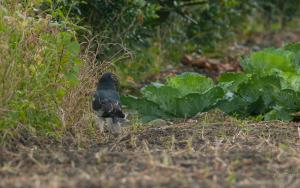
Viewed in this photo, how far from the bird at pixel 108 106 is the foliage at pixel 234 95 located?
887mm

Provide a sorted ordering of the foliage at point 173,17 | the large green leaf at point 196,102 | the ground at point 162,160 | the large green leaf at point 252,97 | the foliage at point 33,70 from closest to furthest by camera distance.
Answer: the ground at point 162,160 → the foliage at point 33,70 → the large green leaf at point 196,102 → the large green leaf at point 252,97 → the foliage at point 173,17

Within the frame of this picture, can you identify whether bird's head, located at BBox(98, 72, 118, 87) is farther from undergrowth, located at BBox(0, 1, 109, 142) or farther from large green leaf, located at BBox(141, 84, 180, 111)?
large green leaf, located at BBox(141, 84, 180, 111)

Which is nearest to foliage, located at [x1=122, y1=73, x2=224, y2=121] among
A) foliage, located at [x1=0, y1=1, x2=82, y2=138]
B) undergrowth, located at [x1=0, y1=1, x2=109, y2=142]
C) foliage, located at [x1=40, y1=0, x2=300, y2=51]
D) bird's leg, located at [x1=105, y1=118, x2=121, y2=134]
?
foliage, located at [x1=40, y1=0, x2=300, y2=51]

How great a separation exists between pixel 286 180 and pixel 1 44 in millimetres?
2246

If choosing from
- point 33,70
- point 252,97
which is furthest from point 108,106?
point 252,97

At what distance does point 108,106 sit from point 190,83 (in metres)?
1.46

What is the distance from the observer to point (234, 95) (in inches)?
299

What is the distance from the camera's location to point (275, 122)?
7168mm

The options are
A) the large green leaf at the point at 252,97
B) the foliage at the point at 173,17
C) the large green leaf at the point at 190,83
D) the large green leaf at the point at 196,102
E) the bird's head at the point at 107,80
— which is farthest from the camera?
the foliage at the point at 173,17

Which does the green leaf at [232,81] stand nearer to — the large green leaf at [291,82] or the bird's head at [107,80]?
the large green leaf at [291,82]

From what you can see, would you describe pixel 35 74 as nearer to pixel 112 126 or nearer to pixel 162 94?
pixel 112 126

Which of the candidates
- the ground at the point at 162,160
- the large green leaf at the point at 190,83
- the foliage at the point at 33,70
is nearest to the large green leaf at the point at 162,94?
the large green leaf at the point at 190,83

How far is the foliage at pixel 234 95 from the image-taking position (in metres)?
7.34

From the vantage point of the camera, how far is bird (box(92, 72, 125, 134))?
636cm
